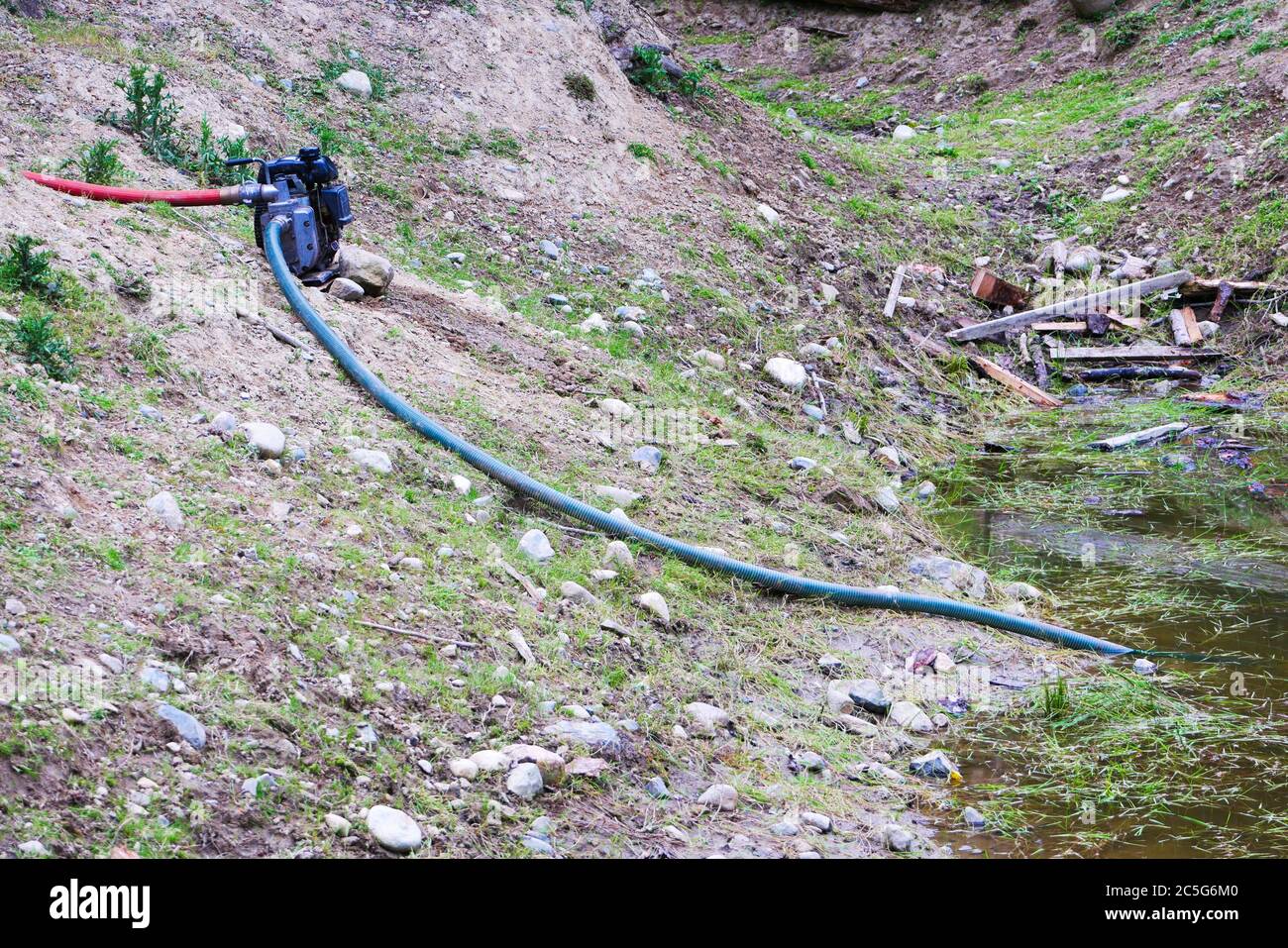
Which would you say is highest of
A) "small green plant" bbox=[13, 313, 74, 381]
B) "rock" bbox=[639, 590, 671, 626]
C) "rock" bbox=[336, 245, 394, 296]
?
"rock" bbox=[336, 245, 394, 296]

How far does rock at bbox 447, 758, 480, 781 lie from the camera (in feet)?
8.68

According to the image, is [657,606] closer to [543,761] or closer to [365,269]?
[543,761]

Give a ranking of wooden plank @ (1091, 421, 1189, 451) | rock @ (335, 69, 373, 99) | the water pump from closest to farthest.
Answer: the water pump < wooden plank @ (1091, 421, 1189, 451) < rock @ (335, 69, 373, 99)

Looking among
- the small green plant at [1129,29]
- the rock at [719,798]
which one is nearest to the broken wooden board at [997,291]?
the small green plant at [1129,29]

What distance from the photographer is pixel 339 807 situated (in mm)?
2418

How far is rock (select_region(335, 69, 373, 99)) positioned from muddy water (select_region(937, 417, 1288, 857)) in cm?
384

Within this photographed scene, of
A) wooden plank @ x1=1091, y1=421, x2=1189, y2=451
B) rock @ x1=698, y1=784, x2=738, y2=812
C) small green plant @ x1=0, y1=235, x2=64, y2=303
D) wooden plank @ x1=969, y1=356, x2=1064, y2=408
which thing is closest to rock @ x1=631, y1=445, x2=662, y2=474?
rock @ x1=698, y1=784, x2=738, y2=812

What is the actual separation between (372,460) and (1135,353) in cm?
503

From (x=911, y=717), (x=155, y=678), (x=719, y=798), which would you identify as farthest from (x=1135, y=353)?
(x=155, y=678)

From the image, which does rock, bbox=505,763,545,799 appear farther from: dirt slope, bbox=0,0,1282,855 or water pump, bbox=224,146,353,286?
water pump, bbox=224,146,353,286

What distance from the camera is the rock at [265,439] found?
11.4 feet

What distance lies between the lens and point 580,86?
7.21 metres

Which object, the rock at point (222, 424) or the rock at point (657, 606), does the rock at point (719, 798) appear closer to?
the rock at point (657, 606)
